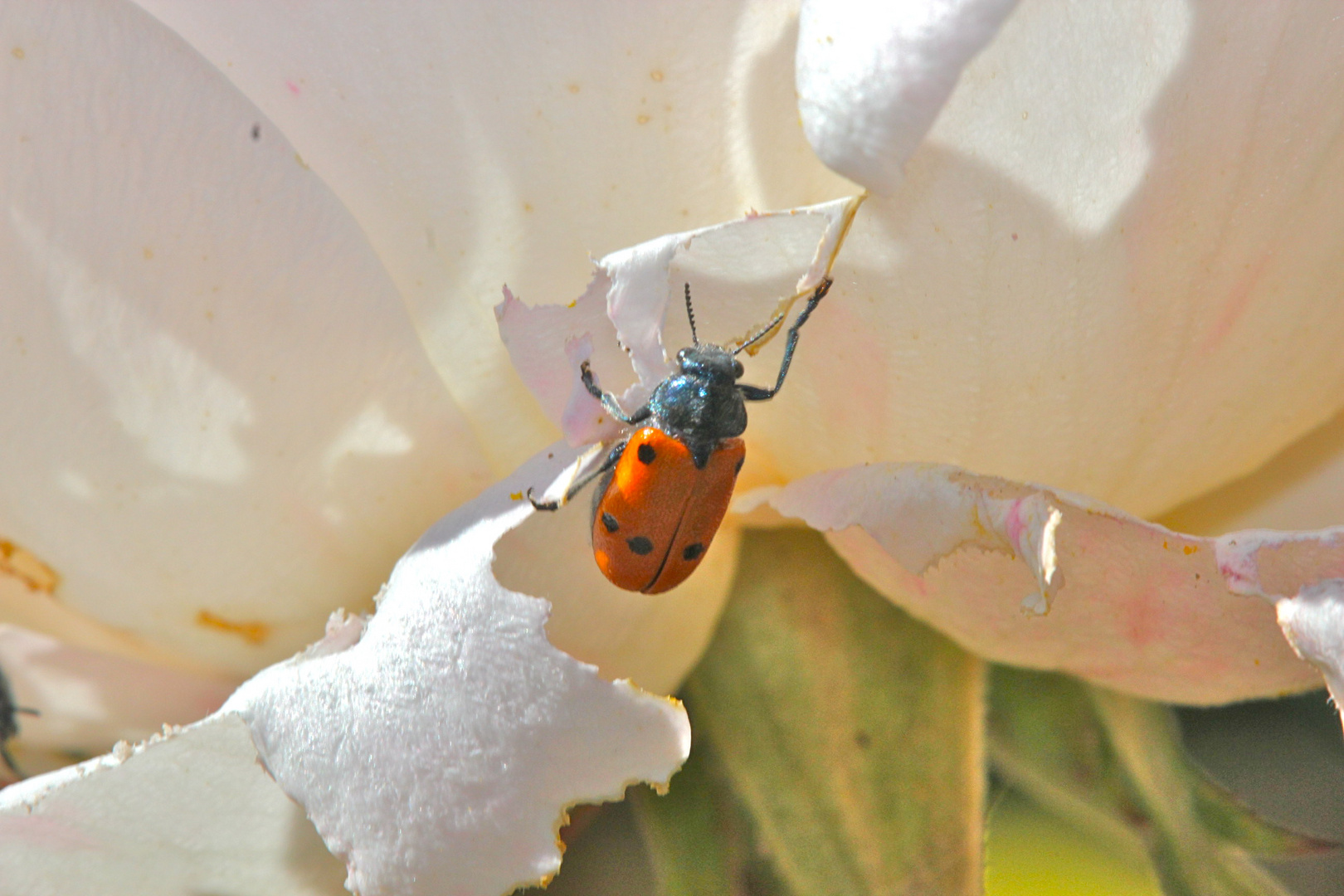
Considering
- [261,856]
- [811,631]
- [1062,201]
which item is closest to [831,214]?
[1062,201]

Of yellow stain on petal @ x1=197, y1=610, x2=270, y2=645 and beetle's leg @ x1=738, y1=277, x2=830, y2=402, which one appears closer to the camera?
beetle's leg @ x1=738, y1=277, x2=830, y2=402

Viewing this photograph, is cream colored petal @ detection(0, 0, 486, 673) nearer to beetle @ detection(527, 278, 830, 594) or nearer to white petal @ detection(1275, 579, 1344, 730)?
beetle @ detection(527, 278, 830, 594)

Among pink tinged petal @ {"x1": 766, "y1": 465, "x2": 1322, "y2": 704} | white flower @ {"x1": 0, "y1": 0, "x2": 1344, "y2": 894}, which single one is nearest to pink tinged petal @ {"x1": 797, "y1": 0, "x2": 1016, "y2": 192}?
white flower @ {"x1": 0, "y1": 0, "x2": 1344, "y2": 894}

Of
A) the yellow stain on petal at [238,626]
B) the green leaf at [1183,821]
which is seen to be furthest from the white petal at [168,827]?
the green leaf at [1183,821]

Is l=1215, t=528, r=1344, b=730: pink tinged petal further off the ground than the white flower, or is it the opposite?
the white flower

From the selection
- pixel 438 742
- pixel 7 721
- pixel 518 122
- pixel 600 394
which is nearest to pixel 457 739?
pixel 438 742

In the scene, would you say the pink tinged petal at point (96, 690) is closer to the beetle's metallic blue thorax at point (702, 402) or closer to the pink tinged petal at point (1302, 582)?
the beetle's metallic blue thorax at point (702, 402)

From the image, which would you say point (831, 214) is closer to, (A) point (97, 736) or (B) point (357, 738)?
(B) point (357, 738)
